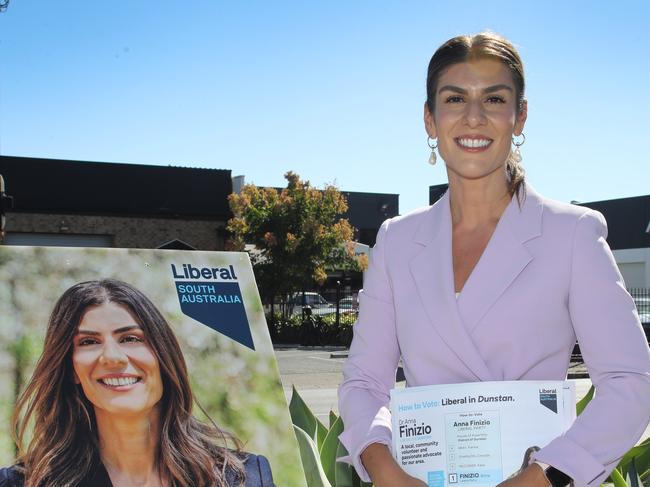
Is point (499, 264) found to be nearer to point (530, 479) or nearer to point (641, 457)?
point (530, 479)

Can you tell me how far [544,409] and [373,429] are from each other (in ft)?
1.44

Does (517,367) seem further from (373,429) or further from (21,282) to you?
(21,282)

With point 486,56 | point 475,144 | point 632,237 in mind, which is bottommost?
point 475,144

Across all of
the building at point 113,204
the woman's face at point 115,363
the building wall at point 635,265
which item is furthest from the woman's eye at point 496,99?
the building wall at point 635,265

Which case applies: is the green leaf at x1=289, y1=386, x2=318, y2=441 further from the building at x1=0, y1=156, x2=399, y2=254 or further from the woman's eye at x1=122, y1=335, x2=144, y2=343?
the building at x1=0, y1=156, x2=399, y2=254

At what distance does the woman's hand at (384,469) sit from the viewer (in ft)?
6.52

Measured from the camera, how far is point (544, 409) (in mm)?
1982

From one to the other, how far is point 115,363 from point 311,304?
35098 mm

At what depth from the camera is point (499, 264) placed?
212 cm

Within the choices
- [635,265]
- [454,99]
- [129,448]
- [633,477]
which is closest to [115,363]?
[129,448]

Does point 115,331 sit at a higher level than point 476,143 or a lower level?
lower

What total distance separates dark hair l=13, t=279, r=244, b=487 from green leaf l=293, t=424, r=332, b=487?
41 centimetres

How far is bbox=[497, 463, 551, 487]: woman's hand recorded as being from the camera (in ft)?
6.06

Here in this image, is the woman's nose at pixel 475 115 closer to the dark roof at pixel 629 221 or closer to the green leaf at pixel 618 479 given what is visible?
the green leaf at pixel 618 479
